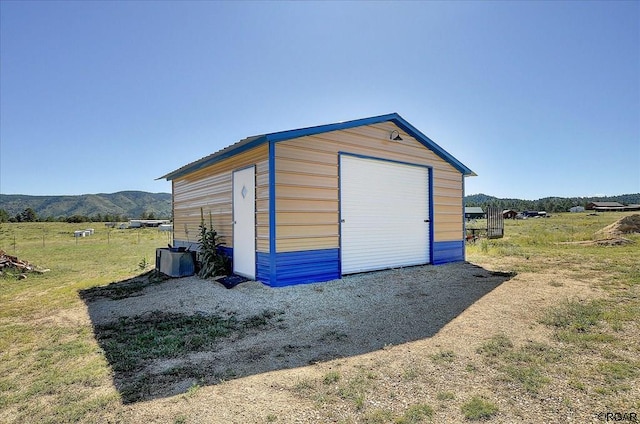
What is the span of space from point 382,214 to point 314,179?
2328 millimetres

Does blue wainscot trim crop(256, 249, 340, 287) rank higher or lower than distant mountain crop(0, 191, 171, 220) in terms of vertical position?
lower

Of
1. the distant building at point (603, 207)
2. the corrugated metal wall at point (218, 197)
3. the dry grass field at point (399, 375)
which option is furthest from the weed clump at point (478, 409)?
the distant building at point (603, 207)

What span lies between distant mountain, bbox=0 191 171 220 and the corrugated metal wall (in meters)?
90.5

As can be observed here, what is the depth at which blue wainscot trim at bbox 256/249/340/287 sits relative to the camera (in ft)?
21.2

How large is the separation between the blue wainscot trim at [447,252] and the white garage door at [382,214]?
1.04 ft

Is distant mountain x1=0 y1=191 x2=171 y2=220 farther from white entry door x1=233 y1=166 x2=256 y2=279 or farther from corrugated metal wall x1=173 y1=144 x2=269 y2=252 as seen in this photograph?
white entry door x1=233 y1=166 x2=256 y2=279

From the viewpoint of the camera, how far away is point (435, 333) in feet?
13.9

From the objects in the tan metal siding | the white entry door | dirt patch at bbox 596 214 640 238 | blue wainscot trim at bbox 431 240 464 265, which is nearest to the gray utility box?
the white entry door

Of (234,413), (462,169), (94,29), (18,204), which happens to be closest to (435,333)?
(234,413)

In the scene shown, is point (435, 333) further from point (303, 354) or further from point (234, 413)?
point (234, 413)

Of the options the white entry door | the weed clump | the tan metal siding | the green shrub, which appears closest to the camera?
the weed clump

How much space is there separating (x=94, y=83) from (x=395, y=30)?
952cm

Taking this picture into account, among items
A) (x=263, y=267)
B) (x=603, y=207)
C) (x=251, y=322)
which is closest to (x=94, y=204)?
(x=263, y=267)

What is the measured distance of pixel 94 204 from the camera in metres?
117
